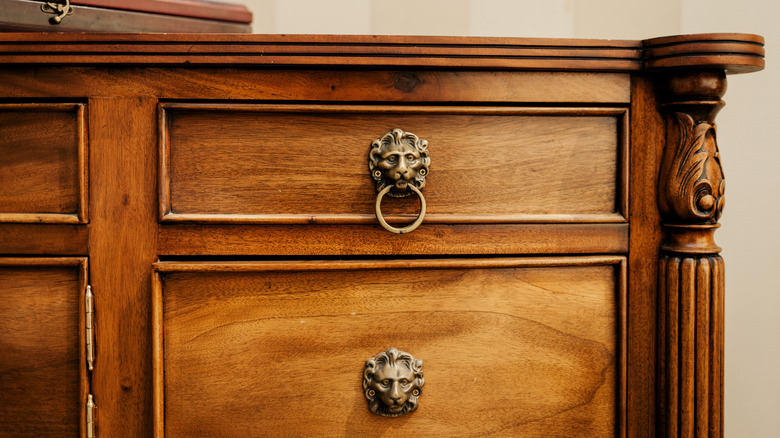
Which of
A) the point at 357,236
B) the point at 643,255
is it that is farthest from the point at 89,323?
the point at 643,255

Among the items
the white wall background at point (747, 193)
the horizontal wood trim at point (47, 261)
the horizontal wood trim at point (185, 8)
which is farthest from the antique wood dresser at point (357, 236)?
the white wall background at point (747, 193)

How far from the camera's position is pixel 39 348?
45cm

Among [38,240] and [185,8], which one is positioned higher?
[185,8]

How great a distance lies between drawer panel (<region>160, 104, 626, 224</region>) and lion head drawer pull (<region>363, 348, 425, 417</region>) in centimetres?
13

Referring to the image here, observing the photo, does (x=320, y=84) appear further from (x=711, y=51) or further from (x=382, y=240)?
(x=711, y=51)

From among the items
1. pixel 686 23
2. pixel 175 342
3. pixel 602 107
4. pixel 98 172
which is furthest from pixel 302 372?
pixel 686 23

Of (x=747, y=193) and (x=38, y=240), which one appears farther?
(x=747, y=193)

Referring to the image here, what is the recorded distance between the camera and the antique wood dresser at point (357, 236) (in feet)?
1.47

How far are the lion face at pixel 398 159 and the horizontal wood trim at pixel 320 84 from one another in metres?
0.04

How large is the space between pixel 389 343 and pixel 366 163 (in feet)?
0.55

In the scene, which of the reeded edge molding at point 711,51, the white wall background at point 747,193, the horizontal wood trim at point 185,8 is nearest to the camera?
the reeded edge molding at point 711,51

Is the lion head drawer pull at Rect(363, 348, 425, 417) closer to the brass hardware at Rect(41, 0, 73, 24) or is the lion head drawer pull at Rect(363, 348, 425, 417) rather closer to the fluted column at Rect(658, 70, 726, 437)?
the fluted column at Rect(658, 70, 726, 437)

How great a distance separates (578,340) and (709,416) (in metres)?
0.13

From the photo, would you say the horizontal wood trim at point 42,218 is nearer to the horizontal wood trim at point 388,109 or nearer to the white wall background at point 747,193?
the horizontal wood trim at point 388,109
